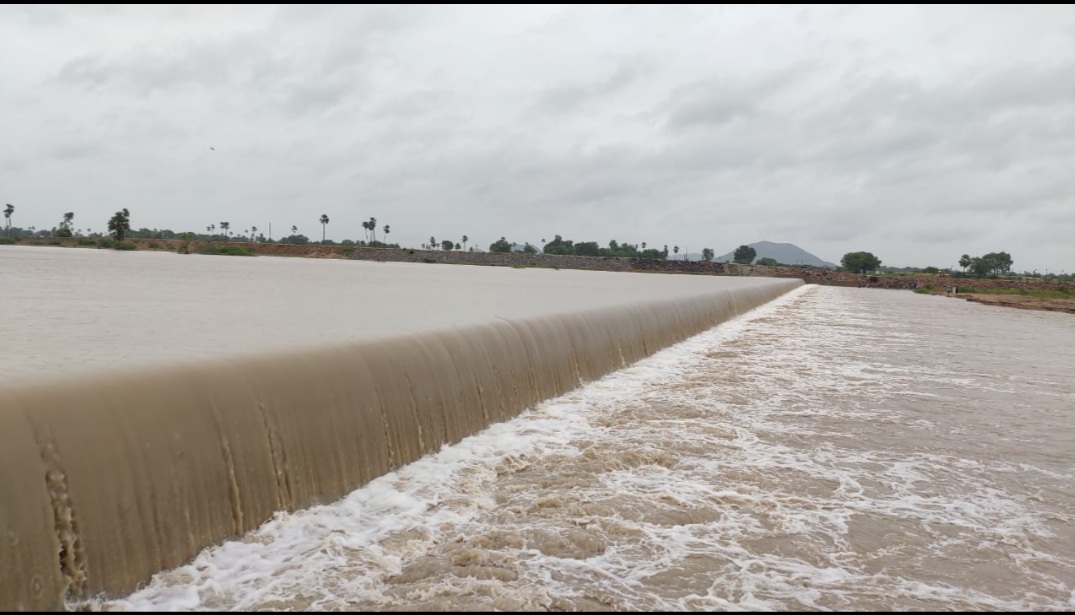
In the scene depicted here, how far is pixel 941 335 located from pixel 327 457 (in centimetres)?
2392

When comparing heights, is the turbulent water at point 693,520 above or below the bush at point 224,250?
below

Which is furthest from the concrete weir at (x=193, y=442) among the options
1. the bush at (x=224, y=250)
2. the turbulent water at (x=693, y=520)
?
the bush at (x=224, y=250)

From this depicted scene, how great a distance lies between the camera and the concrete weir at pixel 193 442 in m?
3.98

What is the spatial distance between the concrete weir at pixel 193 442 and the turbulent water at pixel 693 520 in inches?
8.5

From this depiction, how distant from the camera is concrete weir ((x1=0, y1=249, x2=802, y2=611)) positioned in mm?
3977

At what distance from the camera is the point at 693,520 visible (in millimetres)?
5891

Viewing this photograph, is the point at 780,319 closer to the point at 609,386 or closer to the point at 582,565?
the point at 609,386

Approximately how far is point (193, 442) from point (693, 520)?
13.0 ft

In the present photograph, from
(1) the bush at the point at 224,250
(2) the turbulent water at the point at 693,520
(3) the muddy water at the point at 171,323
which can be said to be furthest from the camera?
(1) the bush at the point at 224,250

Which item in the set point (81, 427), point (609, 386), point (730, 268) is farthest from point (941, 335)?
point (730, 268)

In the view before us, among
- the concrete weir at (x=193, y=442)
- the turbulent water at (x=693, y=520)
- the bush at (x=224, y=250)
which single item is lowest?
the turbulent water at (x=693, y=520)

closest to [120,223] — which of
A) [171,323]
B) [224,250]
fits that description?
[224,250]

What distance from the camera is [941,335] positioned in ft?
79.0

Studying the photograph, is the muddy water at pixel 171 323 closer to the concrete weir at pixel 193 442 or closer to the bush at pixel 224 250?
the concrete weir at pixel 193 442
